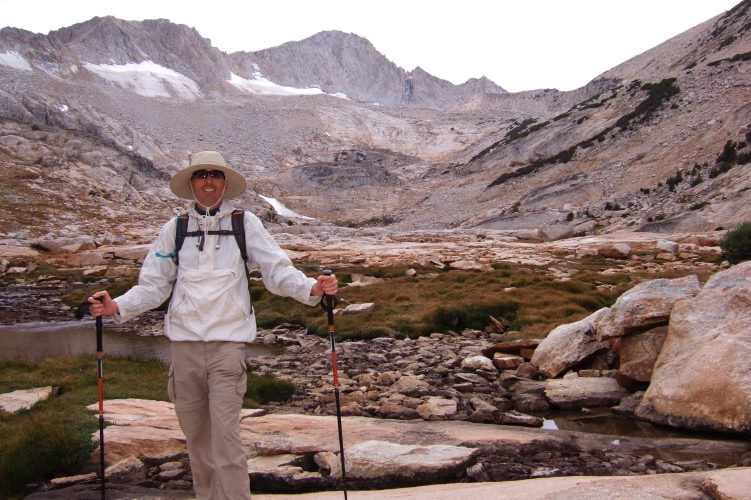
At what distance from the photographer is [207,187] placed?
4.46 meters

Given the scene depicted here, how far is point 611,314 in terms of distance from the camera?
870cm

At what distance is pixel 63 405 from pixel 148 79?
154281 mm

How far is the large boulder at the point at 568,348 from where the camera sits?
9.12 meters

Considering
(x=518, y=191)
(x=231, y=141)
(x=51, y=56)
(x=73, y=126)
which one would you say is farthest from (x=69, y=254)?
(x=51, y=56)

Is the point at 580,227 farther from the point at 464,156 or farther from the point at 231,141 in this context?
the point at 231,141

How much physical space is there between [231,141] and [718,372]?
4756 inches

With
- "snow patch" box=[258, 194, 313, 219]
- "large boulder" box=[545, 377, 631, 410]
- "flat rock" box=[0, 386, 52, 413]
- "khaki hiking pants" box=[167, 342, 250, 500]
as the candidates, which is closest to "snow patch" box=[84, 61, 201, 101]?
"snow patch" box=[258, 194, 313, 219]

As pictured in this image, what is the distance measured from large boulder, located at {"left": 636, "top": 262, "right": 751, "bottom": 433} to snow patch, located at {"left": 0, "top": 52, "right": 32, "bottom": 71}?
138 metres

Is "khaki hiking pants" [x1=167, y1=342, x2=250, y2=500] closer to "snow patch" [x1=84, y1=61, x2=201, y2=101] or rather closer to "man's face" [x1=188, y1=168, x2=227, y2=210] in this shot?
"man's face" [x1=188, y1=168, x2=227, y2=210]

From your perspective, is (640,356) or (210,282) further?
(640,356)

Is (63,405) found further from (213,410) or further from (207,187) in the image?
(207,187)

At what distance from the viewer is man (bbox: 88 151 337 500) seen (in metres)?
4.01

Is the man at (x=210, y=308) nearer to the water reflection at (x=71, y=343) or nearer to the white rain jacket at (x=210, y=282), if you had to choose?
the white rain jacket at (x=210, y=282)

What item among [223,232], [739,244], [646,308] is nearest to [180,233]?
[223,232]
